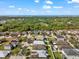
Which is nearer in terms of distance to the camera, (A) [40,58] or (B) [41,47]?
(A) [40,58]

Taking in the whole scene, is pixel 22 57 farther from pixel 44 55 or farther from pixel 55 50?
pixel 55 50

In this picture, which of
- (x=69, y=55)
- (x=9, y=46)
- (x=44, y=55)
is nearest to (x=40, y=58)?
(x=44, y=55)

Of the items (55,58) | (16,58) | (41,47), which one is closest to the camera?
(16,58)

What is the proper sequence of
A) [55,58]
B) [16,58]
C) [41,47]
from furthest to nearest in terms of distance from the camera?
[41,47], [55,58], [16,58]

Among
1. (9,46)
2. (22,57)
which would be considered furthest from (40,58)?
(9,46)

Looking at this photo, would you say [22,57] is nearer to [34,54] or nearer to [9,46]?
[34,54]

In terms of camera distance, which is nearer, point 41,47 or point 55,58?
point 55,58

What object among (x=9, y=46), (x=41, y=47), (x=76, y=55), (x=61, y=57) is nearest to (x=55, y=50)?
(x=41, y=47)

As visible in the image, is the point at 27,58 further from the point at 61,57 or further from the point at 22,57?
the point at 61,57
